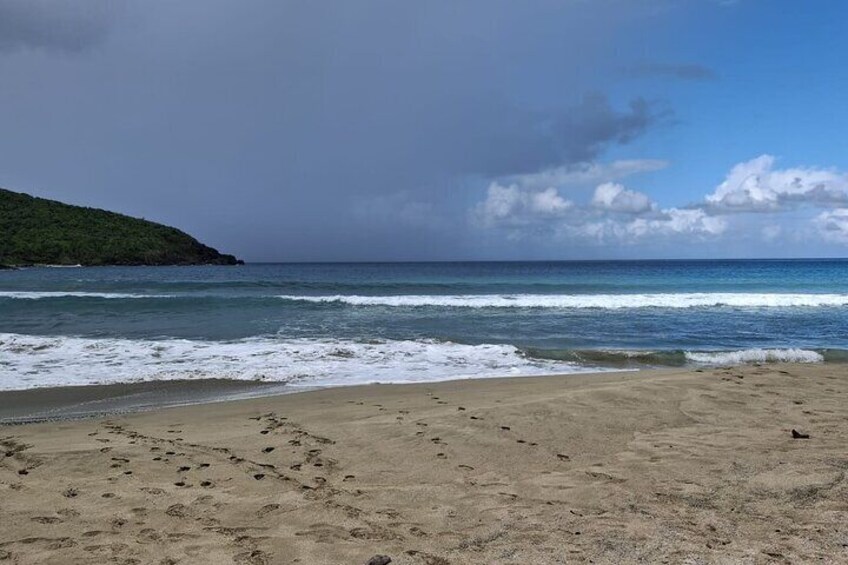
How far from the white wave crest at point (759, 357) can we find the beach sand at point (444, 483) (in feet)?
15.5

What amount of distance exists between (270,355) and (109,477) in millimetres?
7874

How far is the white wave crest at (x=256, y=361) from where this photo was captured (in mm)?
10461

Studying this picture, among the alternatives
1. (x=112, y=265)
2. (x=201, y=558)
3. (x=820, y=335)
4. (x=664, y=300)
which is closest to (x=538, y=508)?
(x=201, y=558)

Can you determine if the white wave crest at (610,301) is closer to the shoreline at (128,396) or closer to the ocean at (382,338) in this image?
the ocean at (382,338)

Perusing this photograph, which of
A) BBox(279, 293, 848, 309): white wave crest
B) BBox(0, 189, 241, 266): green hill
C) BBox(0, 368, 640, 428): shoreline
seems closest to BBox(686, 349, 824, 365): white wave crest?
BBox(0, 368, 640, 428): shoreline

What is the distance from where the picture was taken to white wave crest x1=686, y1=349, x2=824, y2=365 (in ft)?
40.1

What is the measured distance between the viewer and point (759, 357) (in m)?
12.4

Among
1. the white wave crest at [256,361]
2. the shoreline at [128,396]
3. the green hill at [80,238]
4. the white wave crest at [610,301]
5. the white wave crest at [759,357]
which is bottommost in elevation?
the shoreline at [128,396]

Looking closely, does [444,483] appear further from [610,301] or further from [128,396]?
[610,301]

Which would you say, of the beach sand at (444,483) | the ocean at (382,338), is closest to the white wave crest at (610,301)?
the ocean at (382,338)

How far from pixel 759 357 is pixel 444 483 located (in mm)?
10771

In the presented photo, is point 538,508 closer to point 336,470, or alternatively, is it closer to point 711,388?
point 336,470

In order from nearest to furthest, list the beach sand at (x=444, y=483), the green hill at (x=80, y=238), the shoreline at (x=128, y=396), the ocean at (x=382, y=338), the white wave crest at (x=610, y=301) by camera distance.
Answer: the beach sand at (x=444, y=483) → the shoreline at (x=128, y=396) → the ocean at (x=382, y=338) → the white wave crest at (x=610, y=301) → the green hill at (x=80, y=238)

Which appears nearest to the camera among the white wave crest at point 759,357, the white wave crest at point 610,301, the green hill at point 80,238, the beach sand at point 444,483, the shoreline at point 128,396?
the beach sand at point 444,483
